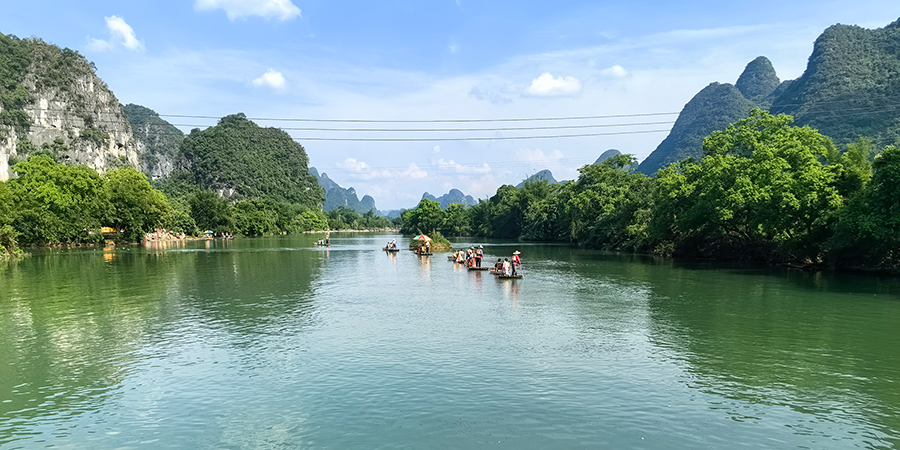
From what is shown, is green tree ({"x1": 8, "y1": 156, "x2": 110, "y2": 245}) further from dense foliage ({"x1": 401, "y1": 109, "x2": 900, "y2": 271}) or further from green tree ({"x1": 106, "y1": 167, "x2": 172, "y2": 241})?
dense foliage ({"x1": 401, "y1": 109, "x2": 900, "y2": 271})

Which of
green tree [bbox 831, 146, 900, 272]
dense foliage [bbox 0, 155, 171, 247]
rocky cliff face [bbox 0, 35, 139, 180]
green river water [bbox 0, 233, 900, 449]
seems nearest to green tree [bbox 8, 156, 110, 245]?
dense foliage [bbox 0, 155, 171, 247]

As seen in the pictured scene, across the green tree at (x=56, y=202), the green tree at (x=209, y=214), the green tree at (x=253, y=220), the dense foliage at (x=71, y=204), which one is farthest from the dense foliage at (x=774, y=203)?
the green tree at (x=253, y=220)

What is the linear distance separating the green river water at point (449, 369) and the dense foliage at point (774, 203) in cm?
809

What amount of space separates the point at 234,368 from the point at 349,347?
3973mm

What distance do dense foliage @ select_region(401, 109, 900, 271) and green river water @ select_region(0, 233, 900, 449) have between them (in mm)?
8093

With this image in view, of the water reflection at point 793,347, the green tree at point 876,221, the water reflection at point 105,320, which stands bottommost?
the water reflection at point 793,347

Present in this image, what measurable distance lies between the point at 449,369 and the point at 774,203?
131 feet

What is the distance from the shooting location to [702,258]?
6194 cm

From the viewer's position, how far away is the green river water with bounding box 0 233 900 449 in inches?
468

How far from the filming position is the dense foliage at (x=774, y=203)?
127 feet

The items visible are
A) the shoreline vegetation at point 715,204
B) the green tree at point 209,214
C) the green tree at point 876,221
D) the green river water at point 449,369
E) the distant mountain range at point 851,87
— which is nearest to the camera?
the green river water at point 449,369

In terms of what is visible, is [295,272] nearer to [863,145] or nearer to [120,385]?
[120,385]

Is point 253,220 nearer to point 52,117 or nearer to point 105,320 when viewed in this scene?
point 52,117

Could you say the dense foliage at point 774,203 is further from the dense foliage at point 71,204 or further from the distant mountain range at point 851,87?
the dense foliage at point 71,204
